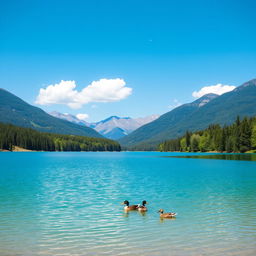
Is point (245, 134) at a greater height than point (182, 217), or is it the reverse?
point (245, 134)

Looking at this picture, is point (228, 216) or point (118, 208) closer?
point (228, 216)

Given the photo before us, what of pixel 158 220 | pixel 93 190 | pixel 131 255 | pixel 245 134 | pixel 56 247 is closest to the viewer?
pixel 131 255

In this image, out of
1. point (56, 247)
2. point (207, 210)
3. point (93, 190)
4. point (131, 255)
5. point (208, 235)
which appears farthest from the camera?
point (93, 190)

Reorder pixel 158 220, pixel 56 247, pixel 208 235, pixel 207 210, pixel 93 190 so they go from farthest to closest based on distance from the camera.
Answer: pixel 93 190 < pixel 207 210 < pixel 158 220 < pixel 208 235 < pixel 56 247

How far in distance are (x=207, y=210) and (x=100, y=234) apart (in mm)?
12587

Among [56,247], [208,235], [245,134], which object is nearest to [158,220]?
[208,235]

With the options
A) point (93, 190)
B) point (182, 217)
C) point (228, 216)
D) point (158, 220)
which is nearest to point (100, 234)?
point (158, 220)

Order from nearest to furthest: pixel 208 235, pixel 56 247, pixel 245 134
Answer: pixel 56 247
pixel 208 235
pixel 245 134

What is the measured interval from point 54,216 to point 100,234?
725 centimetres

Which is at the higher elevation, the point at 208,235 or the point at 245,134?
the point at 245,134

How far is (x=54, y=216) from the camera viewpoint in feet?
86.2

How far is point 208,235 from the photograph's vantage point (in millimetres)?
20375

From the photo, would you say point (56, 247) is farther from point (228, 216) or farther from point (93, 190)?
point (93, 190)

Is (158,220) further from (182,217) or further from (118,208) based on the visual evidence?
(118,208)
